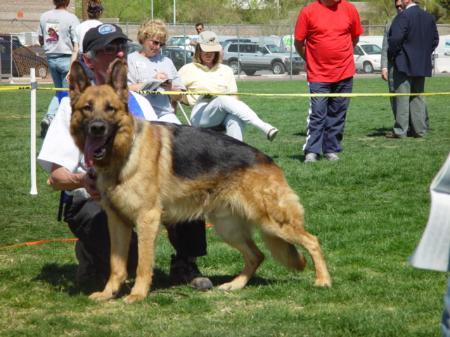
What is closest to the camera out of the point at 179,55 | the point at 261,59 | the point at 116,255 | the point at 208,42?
the point at 116,255

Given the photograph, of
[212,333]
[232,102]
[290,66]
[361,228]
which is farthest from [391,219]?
[290,66]

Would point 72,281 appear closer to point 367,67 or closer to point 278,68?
point 278,68

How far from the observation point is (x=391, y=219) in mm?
7457

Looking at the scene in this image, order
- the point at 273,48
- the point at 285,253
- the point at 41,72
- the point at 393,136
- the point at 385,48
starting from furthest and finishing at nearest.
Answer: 1. the point at 273,48
2. the point at 41,72
3. the point at 385,48
4. the point at 393,136
5. the point at 285,253

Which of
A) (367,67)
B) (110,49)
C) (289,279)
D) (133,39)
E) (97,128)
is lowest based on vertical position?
(367,67)

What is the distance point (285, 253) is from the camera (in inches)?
217

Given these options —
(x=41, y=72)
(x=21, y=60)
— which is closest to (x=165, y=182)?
(x=41, y=72)

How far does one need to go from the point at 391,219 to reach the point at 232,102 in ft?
7.40

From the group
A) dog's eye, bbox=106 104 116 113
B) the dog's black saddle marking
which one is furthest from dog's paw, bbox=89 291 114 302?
dog's eye, bbox=106 104 116 113

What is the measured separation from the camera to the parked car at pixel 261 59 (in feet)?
127

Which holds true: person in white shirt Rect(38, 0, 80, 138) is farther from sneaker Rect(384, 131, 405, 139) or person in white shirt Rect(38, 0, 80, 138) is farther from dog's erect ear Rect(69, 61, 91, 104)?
dog's erect ear Rect(69, 61, 91, 104)

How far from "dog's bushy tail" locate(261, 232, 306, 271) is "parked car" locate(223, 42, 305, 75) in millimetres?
33379

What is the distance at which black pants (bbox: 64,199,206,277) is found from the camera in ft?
18.3

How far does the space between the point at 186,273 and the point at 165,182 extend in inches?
32.6
